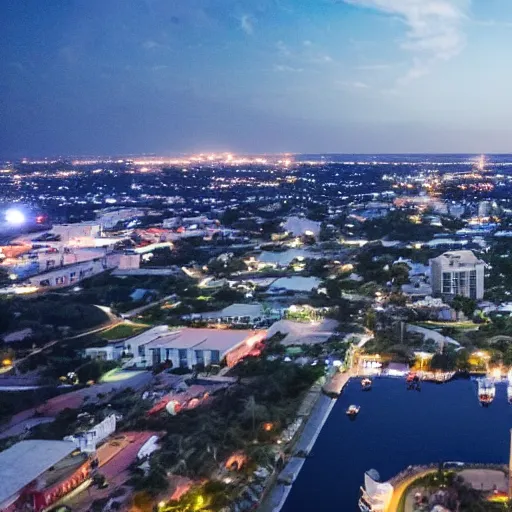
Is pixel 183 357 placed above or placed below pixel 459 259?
below

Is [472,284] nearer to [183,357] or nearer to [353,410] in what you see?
[353,410]

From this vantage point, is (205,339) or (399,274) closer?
(205,339)

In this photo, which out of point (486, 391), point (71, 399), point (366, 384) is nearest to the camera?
point (71, 399)

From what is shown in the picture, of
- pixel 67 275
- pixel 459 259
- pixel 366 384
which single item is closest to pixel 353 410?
pixel 366 384

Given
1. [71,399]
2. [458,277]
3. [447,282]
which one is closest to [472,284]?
[458,277]

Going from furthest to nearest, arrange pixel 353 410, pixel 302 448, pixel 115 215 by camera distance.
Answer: pixel 115 215 < pixel 353 410 < pixel 302 448

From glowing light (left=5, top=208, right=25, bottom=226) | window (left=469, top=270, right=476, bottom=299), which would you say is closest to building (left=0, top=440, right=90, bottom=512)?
window (left=469, top=270, right=476, bottom=299)

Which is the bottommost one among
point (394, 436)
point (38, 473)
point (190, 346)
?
point (394, 436)
